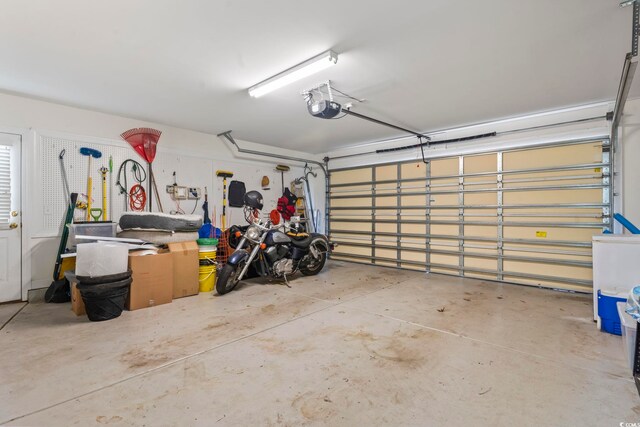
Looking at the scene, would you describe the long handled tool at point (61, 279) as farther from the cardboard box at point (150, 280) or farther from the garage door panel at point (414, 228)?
the garage door panel at point (414, 228)

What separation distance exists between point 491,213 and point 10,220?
6632 mm

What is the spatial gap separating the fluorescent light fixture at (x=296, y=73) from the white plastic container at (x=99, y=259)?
2230 mm

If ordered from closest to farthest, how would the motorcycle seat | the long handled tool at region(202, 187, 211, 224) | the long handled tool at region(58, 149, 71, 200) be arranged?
the long handled tool at region(58, 149, 71, 200), the motorcycle seat, the long handled tool at region(202, 187, 211, 224)

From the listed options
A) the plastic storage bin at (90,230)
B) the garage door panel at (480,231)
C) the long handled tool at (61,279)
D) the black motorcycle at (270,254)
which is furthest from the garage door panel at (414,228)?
the long handled tool at (61,279)

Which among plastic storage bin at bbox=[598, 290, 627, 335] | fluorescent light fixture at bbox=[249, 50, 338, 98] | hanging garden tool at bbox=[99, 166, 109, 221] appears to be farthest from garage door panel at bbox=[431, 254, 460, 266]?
hanging garden tool at bbox=[99, 166, 109, 221]

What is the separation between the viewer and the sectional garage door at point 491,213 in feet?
13.5

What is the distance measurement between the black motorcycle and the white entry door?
7.88 feet

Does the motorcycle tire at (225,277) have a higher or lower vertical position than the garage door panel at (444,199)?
lower

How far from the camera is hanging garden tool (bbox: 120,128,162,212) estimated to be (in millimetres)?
4447

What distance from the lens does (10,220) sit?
3.60 meters

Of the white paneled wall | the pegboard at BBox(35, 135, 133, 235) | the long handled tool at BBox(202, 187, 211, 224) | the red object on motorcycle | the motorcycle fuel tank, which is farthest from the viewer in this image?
the red object on motorcycle

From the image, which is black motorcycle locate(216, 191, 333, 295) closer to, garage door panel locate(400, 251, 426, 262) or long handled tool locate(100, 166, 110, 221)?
garage door panel locate(400, 251, 426, 262)

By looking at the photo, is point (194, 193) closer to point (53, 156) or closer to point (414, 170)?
point (53, 156)

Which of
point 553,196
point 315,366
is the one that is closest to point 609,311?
point 553,196
